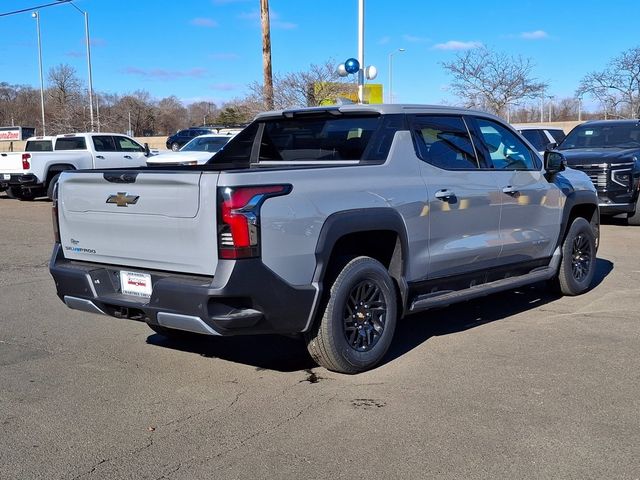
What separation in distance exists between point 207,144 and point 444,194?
527 inches

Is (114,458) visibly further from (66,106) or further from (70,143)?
(66,106)

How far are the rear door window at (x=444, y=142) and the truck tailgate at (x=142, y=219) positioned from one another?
1.99m

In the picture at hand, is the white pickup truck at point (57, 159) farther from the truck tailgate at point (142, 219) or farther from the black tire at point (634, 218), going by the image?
the truck tailgate at point (142, 219)

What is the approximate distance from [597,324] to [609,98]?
1048 inches

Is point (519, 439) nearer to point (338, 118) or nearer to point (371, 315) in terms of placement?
point (371, 315)

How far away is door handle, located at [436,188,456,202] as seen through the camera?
17.9 feet

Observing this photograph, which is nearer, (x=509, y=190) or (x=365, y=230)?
(x=365, y=230)

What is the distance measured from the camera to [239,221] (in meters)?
4.20

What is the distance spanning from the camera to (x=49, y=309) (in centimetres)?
719

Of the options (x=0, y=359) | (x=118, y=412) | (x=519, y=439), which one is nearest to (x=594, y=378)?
(x=519, y=439)

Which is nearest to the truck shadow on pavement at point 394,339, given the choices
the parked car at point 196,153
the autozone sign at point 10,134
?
the parked car at point 196,153

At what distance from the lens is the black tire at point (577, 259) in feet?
23.9

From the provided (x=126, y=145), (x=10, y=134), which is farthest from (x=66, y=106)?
(x=126, y=145)

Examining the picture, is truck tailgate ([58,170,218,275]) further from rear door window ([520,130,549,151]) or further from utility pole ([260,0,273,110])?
utility pole ([260,0,273,110])
